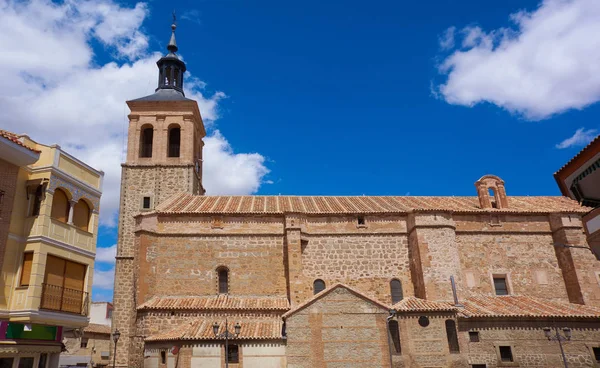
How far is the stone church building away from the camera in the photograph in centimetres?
1639

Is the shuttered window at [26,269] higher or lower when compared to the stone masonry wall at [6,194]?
lower

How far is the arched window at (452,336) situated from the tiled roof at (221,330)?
6574mm

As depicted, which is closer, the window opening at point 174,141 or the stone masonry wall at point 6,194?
the stone masonry wall at point 6,194

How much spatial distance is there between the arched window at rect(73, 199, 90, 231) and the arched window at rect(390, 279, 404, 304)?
1302cm

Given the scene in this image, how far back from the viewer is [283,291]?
63.3ft

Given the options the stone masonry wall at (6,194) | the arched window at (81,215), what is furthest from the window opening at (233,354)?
the stone masonry wall at (6,194)

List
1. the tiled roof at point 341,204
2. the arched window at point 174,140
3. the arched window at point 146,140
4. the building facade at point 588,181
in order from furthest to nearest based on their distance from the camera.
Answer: the arched window at point 174,140 → the arched window at point 146,140 → the tiled roof at point 341,204 → the building facade at point 588,181

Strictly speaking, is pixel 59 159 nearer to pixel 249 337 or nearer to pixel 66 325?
pixel 66 325

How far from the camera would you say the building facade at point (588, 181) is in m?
9.76

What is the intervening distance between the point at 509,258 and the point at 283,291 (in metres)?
11.1

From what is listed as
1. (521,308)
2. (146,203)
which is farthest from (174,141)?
(521,308)

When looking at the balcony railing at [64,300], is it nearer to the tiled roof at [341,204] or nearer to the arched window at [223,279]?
the arched window at [223,279]

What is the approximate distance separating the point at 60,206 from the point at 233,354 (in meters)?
7.88

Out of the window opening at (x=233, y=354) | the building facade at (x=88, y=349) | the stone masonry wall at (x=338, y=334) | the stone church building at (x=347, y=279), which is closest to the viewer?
the window opening at (x=233, y=354)
